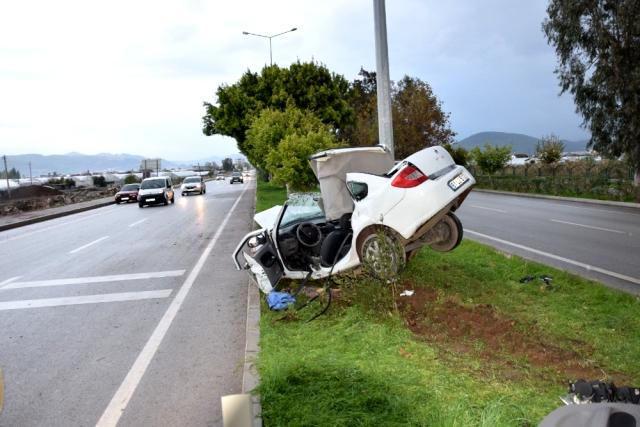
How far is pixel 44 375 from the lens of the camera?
5258 mm

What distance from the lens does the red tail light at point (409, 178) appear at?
6.59 meters

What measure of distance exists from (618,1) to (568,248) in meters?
19.9

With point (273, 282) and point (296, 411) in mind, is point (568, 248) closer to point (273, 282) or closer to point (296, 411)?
point (273, 282)

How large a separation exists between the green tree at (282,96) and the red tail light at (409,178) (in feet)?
101

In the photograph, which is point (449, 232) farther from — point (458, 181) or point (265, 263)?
point (265, 263)

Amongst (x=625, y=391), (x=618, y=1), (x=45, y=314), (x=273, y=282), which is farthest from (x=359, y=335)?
(x=618, y=1)

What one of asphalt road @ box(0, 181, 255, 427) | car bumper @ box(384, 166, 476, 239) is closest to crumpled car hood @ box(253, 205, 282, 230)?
asphalt road @ box(0, 181, 255, 427)

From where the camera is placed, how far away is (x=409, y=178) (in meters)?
6.62

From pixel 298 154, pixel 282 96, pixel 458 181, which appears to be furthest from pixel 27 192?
pixel 458 181

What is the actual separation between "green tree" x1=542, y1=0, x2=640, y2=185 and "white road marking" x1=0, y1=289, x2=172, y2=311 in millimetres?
23378

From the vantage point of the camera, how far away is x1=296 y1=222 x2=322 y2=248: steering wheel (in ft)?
24.8

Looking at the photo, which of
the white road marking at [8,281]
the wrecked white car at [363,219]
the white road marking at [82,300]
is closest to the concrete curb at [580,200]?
the wrecked white car at [363,219]

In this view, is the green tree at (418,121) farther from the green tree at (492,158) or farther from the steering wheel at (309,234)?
the steering wheel at (309,234)

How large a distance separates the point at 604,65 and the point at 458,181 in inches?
955
